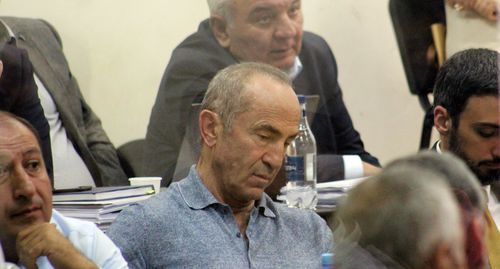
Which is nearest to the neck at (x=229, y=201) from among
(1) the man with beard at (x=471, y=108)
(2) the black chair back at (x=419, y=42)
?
(1) the man with beard at (x=471, y=108)

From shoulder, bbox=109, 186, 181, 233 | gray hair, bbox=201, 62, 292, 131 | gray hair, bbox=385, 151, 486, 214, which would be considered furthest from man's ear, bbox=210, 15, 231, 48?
gray hair, bbox=385, 151, 486, 214

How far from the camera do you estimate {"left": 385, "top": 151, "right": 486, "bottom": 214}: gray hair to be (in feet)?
3.56

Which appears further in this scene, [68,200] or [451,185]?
[68,200]

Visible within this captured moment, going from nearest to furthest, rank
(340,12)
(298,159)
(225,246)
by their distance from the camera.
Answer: (225,246)
(298,159)
(340,12)

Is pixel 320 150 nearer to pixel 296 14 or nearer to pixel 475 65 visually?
pixel 296 14

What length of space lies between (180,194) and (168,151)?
72 cm

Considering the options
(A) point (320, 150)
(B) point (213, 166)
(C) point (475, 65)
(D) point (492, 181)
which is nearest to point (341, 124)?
(A) point (320, 150)

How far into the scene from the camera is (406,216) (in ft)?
3.44

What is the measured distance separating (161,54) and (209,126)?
96 centimetres

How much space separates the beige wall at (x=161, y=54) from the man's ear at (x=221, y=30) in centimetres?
9

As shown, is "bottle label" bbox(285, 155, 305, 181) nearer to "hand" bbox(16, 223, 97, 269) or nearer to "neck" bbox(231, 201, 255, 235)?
"neck" bbox(231, 201, 255, 235)

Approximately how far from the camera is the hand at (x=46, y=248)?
5.90 ft

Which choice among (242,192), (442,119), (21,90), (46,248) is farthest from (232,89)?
(46,248)

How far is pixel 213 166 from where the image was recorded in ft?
8.23
